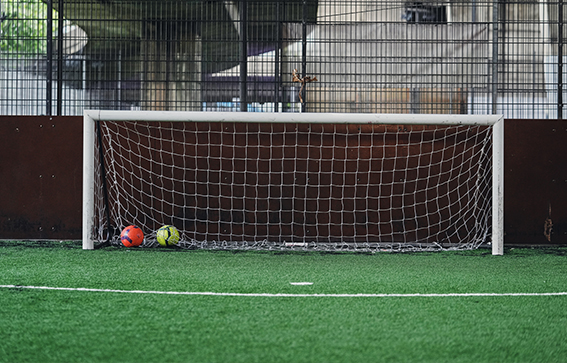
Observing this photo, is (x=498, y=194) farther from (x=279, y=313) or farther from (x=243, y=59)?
(x=279, y=313)

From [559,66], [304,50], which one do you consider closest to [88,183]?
[304,50]

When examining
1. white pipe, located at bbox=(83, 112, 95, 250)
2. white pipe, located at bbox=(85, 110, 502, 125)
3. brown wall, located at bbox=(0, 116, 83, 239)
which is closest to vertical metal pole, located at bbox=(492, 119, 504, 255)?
white pipe, located at bbox=(85, 110, 502, 125)

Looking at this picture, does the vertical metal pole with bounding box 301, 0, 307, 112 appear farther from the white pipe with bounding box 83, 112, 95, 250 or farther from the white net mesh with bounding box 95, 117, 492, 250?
the white pipe with bounding box 83, 112, 95, 250

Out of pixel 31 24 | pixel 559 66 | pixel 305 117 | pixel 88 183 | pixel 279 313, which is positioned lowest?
pixel 279 313

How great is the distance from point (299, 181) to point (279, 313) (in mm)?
3277

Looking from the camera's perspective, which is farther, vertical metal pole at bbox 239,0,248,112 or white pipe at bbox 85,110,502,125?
vertical metal pole at bbox 239,0,248,112

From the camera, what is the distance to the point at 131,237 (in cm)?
530

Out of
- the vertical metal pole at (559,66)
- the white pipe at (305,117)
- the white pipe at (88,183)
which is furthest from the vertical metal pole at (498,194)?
the white pipe at (88,183)

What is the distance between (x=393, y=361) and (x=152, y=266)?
2558 millimetres

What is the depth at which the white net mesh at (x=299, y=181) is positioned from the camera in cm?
584

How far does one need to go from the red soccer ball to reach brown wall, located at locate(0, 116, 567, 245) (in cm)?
84

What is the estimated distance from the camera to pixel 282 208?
19.3 ft

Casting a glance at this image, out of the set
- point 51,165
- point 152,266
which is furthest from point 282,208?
point 51,165

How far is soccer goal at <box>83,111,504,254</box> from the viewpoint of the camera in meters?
5.84
